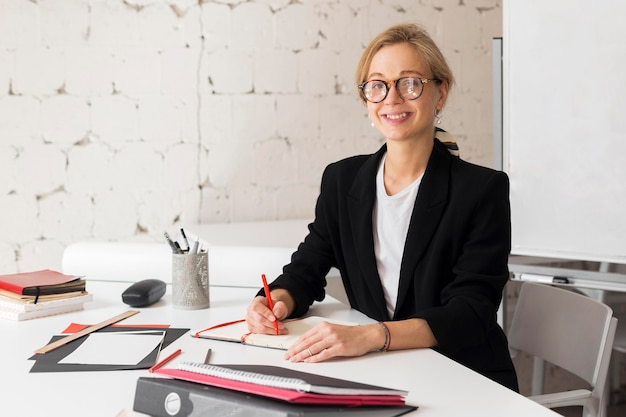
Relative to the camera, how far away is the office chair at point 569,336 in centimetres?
169

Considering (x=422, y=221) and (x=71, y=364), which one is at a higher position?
(x=422, y=221)

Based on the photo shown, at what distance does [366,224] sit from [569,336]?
0.57 metres

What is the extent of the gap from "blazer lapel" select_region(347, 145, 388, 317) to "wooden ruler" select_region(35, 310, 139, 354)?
0.57m

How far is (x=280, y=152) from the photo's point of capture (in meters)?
3.30

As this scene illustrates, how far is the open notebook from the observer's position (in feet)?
4.62

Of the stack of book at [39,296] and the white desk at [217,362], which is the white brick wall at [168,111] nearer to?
the stack of book at [39,296]

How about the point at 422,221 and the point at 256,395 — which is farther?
the point at 422,221

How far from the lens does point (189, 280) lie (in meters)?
1.76

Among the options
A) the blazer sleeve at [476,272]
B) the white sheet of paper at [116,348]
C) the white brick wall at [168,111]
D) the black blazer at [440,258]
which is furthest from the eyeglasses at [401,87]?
the white brick wall at [168,111]

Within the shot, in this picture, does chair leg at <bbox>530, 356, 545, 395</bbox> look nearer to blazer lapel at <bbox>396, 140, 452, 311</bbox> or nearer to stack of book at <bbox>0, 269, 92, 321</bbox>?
blazer lapel at <bbox>396, 140, 452, 311</bbox>

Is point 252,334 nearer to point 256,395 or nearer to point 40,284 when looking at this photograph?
point 256,395

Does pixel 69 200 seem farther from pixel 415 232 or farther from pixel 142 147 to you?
pixel 415 232

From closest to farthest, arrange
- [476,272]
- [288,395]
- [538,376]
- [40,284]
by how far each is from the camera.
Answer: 1. [288,395]
2. [476,272]
3. [40,284]
4. [538,376]

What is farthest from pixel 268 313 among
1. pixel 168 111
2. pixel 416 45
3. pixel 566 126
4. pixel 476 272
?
pixel 168 111
